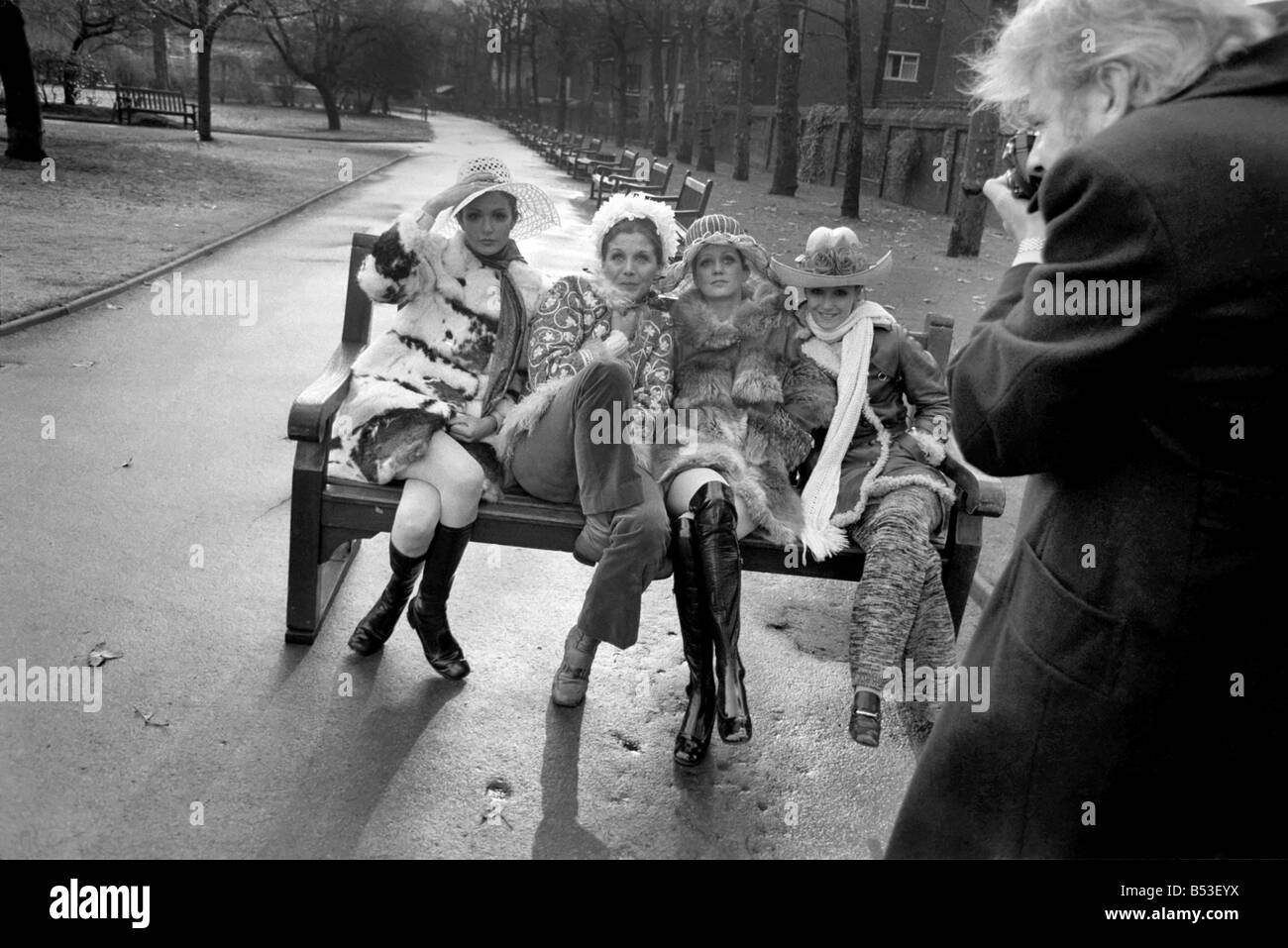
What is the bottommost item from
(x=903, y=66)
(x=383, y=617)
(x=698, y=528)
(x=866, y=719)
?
(x=383, y=617)

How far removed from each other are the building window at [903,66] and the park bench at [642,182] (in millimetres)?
32795

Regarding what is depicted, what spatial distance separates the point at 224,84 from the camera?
50.9m

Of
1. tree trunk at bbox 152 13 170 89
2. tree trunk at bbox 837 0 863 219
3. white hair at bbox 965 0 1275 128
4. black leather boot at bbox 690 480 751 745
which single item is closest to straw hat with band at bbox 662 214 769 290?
black leather boot at bbox 690 480 751 745

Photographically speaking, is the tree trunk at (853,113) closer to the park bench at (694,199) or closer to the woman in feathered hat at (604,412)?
the park bench at (694,199)

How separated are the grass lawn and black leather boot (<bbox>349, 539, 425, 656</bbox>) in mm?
5509

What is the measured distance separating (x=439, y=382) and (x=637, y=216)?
948mm

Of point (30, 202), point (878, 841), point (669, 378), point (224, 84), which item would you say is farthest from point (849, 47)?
point (224, 84)

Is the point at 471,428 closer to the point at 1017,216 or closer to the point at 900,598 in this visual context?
the point at 900,598

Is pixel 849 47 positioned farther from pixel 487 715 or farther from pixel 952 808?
pixel 952 808

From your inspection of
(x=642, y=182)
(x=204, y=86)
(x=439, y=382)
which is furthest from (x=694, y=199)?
(x=204, y=86)

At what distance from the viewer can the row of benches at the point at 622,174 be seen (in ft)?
34.5

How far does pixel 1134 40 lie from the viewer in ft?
4.92

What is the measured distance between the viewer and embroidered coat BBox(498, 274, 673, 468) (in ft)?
12.6

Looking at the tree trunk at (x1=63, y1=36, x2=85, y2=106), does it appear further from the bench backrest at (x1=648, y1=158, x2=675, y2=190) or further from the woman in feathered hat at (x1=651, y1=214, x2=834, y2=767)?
the woman in feathered hat at (x1=651, y1=214, x2=834, y2=767)
